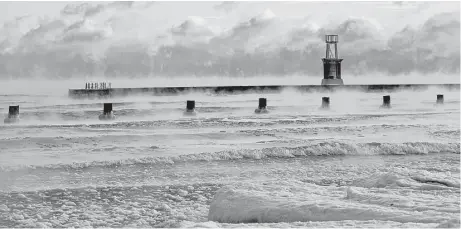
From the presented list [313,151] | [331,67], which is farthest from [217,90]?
[313,151]

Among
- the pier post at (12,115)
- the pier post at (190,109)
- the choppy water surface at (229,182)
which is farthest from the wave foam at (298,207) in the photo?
the pier post at (190,109)

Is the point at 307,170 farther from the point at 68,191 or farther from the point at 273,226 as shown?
the point at 273,226

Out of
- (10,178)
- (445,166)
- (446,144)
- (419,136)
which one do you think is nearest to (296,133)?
(419,136)

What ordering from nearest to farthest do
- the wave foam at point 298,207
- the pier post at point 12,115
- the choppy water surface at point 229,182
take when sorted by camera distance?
the wave foam at point 298,207, the choppy water surface at point 229,182, the pier post at point 12,115

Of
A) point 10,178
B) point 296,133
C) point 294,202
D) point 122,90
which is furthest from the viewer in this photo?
point 122,90

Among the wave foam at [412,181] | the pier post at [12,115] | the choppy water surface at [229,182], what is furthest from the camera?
the pier post at [12,115]

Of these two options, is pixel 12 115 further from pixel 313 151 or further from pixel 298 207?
pixel 298 207

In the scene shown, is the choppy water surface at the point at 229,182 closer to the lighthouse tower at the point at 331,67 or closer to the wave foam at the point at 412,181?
the wave foam at the point at 412,181

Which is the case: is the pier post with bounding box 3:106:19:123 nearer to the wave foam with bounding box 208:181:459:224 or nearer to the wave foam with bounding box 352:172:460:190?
the wave foam with bounding box 208:181:459:224

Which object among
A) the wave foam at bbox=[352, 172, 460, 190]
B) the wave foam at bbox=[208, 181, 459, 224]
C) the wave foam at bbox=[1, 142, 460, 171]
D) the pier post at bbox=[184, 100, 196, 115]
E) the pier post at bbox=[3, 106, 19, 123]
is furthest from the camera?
the pier post at bbox=[184, 100, 196, 115]

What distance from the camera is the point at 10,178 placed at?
8.23 meters

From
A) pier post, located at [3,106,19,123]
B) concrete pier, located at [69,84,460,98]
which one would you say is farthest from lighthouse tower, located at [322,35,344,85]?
pier post, located at [3,106,19,123]

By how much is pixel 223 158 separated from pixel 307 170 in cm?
187

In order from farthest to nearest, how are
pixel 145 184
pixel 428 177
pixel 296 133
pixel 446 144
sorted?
pixel 296 133 → pixel 446 144 → pixel 145 184 → pixel 428 177
